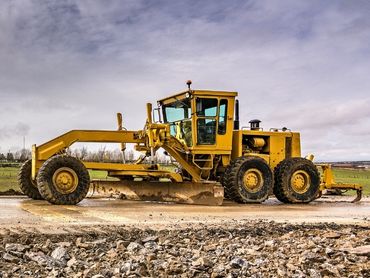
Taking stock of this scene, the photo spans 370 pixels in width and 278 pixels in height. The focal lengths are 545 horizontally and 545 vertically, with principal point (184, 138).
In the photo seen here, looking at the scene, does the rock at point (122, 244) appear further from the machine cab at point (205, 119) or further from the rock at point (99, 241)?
the machine cab at point (205, 119)

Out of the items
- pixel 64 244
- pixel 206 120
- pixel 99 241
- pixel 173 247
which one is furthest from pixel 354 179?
pixel 64 244

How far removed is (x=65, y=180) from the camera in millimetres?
13477

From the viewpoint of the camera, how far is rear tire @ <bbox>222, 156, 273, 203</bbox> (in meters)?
16.0

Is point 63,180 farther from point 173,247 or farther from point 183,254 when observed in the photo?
point 183,254

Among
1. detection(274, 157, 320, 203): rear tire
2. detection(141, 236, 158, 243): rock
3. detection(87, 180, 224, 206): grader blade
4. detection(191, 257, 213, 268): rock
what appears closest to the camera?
detection(191, 257, 213, 268): rock

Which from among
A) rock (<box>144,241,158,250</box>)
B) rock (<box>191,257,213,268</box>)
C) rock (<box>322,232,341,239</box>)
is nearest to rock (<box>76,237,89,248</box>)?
rock (<box>144,241,158,250</box>)

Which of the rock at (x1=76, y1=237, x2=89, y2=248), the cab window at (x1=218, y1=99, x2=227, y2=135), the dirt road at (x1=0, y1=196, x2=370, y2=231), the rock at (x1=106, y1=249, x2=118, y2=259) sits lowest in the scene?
the rock at (x1=106, y1=249, x2=118, y2=259)

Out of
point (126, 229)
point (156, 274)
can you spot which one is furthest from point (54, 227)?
point (156, 274)

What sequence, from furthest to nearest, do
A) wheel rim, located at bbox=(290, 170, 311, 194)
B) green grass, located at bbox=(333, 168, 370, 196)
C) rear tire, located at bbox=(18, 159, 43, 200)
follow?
green grass, located at bbox=(333, 168, 370, 196) < wheel rim, located at bbox=(290, 170, 311, 194) < rear tire, located at bbox=(18, 159, 43, 200)

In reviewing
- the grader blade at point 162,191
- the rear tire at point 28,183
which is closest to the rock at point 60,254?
the grader blade at point 162,191

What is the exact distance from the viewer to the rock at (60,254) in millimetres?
6957

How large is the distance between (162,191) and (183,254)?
27.8ft

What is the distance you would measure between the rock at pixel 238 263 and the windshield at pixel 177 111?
969cm

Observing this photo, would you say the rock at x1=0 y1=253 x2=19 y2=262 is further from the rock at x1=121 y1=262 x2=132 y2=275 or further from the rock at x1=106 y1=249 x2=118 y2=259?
the rock at x1=121 y1=262 x2=132 y2=275
